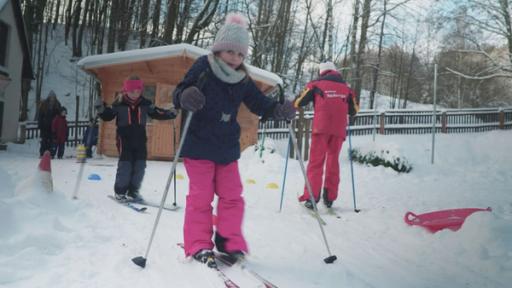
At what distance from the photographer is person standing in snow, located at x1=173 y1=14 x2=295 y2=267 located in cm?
262

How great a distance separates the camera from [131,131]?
15.8 ft

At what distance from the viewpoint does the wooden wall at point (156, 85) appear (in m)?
11.0

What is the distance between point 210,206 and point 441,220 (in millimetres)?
2412

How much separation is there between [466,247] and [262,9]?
65.4 feet

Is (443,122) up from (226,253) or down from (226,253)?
up

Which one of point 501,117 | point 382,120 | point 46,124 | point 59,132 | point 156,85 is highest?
point 501,117

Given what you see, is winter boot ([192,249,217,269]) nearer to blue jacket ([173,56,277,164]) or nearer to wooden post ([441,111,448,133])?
blue jacket ([173,56,277,164])

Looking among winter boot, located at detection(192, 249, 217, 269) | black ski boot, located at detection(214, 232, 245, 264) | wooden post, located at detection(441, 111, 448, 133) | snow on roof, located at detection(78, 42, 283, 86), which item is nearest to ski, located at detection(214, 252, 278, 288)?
black ski boot, located at detection(214, 232, 245, 264)

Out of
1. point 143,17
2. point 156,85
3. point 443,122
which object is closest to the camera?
point 156,85

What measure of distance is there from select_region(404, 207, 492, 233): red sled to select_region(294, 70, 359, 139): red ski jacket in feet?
4.58

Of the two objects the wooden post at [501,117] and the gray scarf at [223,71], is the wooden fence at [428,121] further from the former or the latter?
the gray scarf at [223,71]

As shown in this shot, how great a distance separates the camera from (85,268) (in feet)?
7.55

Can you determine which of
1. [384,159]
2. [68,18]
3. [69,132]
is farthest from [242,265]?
[68,18]

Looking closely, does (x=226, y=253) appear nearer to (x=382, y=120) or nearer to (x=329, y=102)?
(x=329, y=102)
